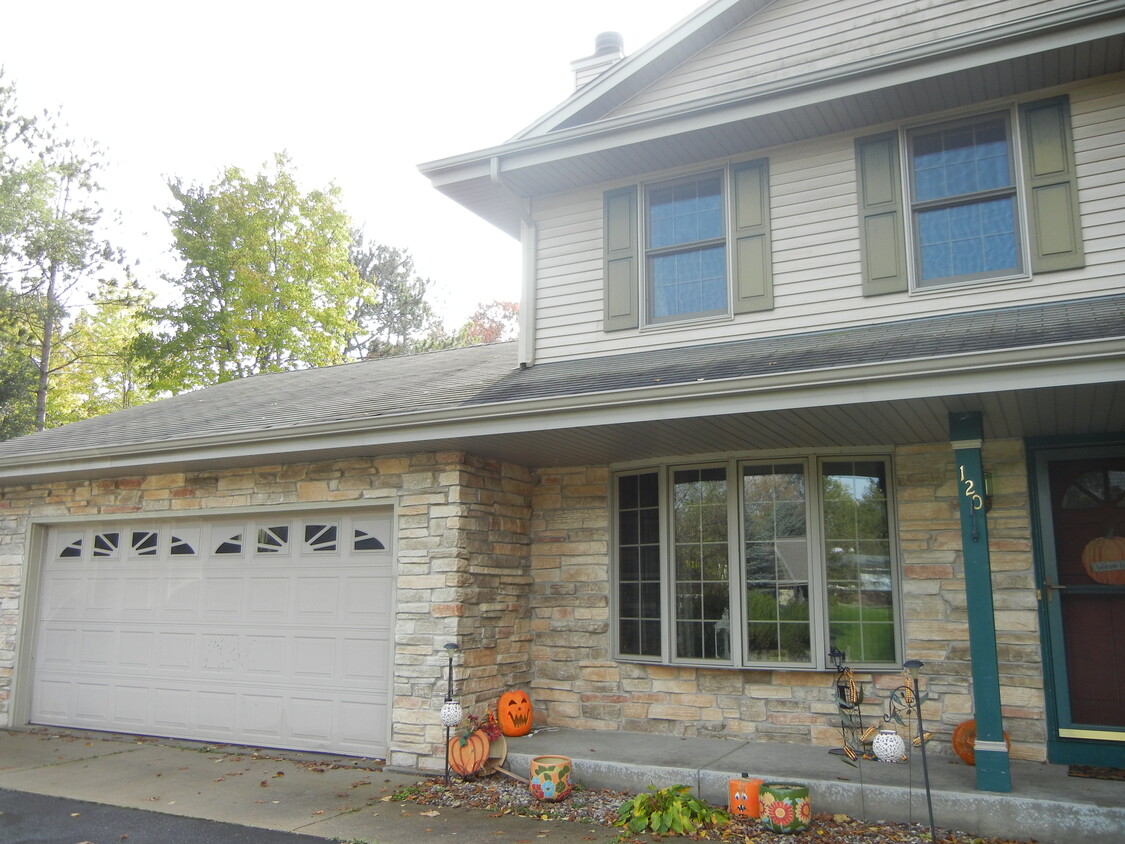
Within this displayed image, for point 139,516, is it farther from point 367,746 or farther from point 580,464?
point 580,464

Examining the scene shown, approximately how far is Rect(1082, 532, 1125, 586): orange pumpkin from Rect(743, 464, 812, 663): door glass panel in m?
1.91

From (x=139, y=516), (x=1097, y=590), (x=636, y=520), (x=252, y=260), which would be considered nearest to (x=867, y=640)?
(x=1097, y=590)

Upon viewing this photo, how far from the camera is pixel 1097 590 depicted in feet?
20.6

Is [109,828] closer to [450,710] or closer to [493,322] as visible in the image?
[450,710]

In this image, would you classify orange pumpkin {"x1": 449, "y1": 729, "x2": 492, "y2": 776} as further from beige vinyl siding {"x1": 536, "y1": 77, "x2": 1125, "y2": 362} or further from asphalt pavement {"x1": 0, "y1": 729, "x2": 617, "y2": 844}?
beige vinyl siding {"x1": 536, "y1": 77, "x2": 1125, "y2": 362}

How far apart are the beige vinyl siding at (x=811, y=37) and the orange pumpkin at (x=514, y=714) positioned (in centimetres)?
515

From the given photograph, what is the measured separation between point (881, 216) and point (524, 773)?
4946mm

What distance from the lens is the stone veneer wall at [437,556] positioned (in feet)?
23.3

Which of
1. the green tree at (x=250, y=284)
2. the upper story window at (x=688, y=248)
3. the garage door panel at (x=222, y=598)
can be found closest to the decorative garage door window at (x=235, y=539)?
the garage door panel at (x=222, y=598)

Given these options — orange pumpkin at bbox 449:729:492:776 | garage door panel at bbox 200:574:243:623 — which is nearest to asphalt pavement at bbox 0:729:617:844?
orange pumpkin at bbox 449:729:492:776

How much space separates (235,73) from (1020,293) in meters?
8.20

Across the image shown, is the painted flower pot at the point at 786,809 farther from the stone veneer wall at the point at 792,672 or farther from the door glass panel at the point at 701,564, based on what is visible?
the door glass panel at the point at 701,564

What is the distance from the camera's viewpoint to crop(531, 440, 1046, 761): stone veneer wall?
251 inches

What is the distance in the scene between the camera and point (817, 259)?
7094 mm
